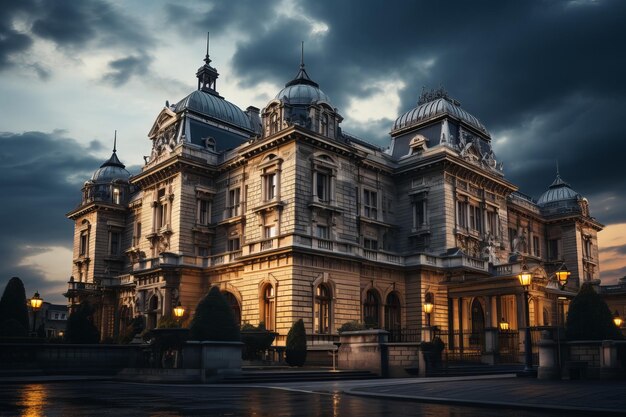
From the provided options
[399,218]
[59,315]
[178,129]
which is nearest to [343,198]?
[399,218]

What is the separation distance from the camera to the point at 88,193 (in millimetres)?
67750

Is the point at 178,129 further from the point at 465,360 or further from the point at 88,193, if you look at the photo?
the point at 465,360

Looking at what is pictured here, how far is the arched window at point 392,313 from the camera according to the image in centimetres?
4641

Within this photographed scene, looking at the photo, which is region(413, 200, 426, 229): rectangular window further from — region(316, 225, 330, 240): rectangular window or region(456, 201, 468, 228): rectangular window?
region(316, 225, 330, 240): rectangular window

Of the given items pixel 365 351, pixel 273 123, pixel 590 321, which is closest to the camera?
pixel 590 321

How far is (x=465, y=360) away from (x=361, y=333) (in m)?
12.6

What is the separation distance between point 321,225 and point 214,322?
18.6 meters

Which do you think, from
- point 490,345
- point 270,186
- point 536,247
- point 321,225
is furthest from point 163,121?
point 536,247

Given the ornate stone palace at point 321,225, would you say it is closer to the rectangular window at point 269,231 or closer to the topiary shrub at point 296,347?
the rectangular window at point 269,231

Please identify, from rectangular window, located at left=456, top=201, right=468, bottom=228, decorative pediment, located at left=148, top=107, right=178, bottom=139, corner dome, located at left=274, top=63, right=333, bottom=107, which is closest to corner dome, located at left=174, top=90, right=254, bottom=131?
decorative pediment, located at left=148, top=107, right=178, bottom=139

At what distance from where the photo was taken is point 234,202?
50.0 m

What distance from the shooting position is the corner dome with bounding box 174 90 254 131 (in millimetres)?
54875

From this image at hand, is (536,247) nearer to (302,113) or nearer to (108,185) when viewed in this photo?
(302,113)

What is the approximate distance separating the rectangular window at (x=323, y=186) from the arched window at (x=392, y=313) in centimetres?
886
